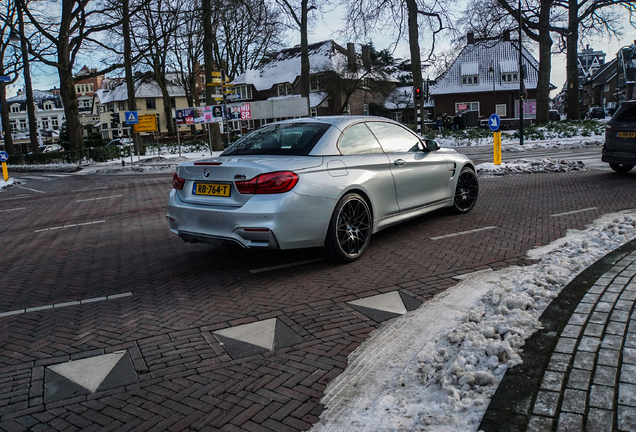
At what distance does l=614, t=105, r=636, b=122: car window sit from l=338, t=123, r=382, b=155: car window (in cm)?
727

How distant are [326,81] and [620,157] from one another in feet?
136

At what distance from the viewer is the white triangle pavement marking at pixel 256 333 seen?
3.66m

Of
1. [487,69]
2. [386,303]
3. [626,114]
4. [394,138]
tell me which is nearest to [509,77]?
[487,69]

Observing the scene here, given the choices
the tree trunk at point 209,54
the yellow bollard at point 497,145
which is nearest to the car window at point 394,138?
the yellow bollard at point 497,145

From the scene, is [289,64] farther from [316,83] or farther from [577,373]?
[577,373]

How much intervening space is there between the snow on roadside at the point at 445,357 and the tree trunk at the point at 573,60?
30082 mm

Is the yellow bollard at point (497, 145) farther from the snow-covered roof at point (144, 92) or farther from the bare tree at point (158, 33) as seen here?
the snow-covered roof at point (144, 92)

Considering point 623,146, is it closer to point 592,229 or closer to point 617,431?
point 592,229

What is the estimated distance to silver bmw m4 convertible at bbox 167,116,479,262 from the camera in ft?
15.8

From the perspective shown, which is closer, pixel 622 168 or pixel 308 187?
pixel 308 187

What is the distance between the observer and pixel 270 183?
4.80 m

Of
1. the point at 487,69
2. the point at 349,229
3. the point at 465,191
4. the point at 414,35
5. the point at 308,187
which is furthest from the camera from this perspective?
the point at 487,69

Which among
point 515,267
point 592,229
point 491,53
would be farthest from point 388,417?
point 491,53

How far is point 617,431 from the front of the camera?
232 centimetres
